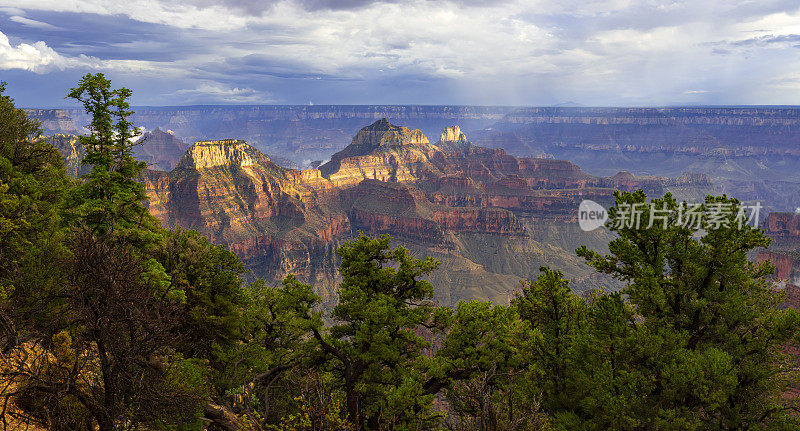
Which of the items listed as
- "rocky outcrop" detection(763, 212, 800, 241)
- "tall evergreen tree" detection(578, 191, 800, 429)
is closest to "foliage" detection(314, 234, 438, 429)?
"tall evergreen tree" detection(578, 191, 800, 429)

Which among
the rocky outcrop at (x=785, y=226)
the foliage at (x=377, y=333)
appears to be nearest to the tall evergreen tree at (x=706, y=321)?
the foliage at (x=377, y=333)

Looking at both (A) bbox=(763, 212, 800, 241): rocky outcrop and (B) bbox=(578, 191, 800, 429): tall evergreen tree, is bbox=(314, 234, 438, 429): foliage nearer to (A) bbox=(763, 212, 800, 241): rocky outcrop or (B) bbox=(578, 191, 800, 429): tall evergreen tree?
(B) bbox=(578, 191, 800, 429): tall evergreen tree

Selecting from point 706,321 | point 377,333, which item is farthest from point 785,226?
point 377,333

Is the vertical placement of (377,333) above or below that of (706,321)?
below

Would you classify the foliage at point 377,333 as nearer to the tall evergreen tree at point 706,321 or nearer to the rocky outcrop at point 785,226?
the tall evergreen tree at point 706,321

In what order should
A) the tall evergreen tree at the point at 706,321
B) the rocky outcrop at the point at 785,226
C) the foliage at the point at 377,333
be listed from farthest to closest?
the rocky outcrop at the point at 785,226 < the foliage at the point at 377,333 < the tall evergreen tree at the point at 706,321

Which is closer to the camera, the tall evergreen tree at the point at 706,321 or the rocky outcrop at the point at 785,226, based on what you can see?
the tall evergreen tree at the point at 706,321

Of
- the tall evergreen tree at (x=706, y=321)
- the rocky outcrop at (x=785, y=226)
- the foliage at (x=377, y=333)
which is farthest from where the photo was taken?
the rocky outcrop at (x=785, y=226)

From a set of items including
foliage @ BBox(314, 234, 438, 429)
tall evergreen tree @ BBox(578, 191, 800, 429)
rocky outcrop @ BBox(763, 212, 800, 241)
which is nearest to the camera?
tall evergreen tree @ BBox(578, 191, 800, 429)

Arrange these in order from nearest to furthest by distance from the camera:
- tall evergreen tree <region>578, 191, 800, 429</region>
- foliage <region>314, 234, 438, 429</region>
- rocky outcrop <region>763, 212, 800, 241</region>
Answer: tall evergreen tree <region>578, 191, 800, 429</region>
foliage <region>314, 234, 438, 429</region>
rocky outcrop <region>763, 212, 800, 241</region>

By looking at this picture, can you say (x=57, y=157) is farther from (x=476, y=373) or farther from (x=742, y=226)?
(x=742, y=226)

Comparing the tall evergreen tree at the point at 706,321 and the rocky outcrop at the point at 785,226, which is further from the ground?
the tall evergreen tree at the point at 706,321

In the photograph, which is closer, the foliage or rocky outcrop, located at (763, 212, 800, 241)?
the foliage

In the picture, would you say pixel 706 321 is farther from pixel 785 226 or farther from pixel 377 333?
pixel 785 226
